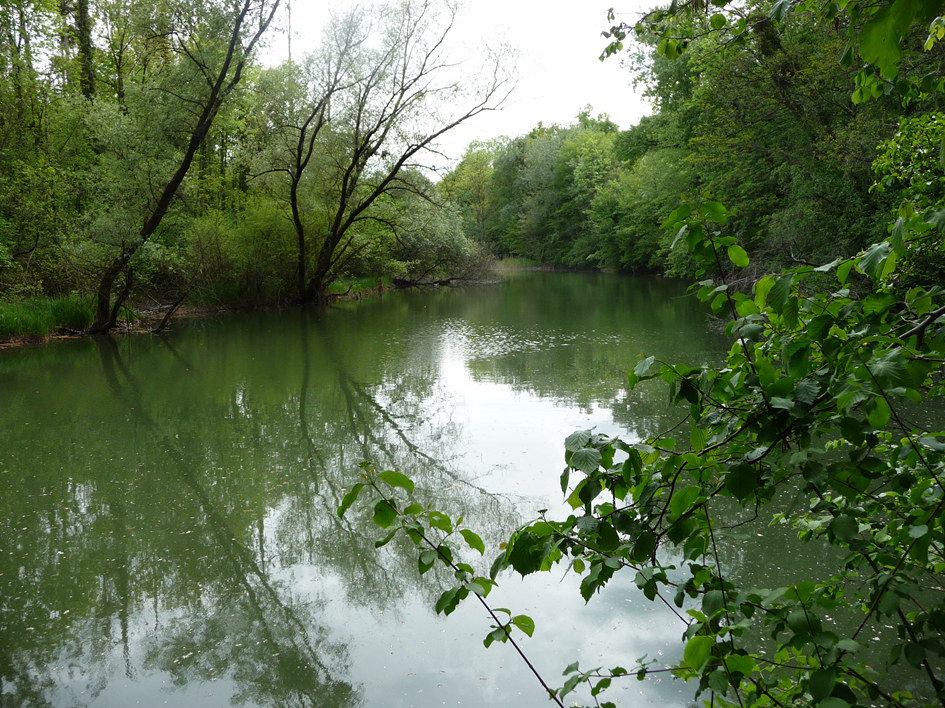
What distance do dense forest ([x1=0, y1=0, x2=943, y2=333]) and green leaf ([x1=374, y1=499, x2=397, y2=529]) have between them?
13.8ft

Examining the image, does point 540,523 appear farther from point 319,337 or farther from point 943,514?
point 319,337

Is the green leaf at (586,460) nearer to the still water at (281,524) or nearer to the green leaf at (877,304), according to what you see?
the green leaf at (877,304)

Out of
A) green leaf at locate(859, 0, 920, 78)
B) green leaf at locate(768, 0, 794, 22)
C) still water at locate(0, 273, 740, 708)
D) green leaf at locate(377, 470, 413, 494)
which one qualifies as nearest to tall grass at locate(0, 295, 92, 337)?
still water at locate(0, 273, 740, 708)

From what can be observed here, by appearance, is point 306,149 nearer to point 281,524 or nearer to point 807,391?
point 281,524

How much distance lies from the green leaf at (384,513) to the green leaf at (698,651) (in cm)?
69

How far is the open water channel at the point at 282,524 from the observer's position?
343 cm

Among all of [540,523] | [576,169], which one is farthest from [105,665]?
[576,169]

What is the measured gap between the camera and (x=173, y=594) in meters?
4.23

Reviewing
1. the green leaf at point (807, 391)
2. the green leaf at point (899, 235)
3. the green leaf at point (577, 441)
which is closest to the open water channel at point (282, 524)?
the green leaf at point (577, 441)

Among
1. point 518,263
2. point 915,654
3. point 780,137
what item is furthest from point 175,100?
point 518,263

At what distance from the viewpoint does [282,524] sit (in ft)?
17.4

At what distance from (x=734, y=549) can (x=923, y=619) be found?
314 centimetres

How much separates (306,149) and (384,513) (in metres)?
20.8

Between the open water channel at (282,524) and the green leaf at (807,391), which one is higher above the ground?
the green leaf at (807,391)
